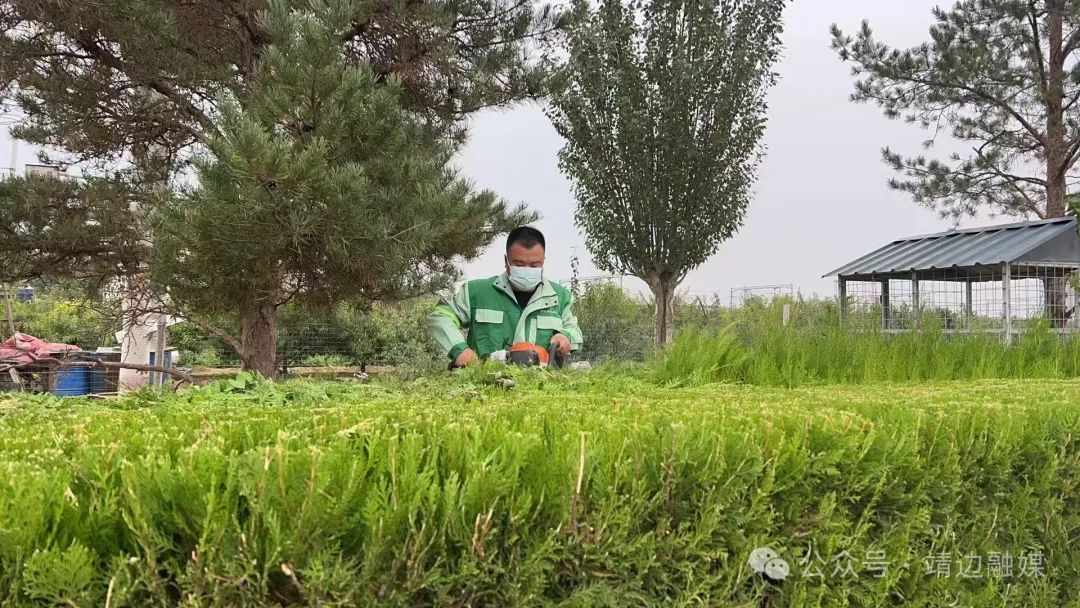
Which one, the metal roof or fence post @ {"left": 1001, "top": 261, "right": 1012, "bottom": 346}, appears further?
the metal roof

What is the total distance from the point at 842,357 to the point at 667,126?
799 cm

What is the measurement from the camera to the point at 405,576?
4.14ft

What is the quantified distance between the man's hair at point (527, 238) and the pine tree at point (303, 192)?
51cm

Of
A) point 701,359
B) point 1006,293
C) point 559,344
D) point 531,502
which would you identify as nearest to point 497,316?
point 559,344

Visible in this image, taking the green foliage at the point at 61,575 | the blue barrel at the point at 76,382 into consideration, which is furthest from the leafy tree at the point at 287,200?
the green foliage at the point at 61,575

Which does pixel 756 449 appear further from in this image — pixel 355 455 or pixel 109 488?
pixel 109 488

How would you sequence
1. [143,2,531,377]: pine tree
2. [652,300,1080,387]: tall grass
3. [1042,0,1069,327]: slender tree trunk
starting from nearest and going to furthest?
1. [652,300,1080,387]: tall grass
2. [143,2,531,377]: pine tree
3. [1042,0,1069,327]: slender tree trunk

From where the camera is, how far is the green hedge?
1177 mm

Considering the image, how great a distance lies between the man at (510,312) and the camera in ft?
17.8

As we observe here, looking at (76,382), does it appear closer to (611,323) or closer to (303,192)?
(303,192)

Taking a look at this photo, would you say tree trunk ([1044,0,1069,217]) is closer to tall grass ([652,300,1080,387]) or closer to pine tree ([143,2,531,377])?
tall grass ([652,300,1080,387])

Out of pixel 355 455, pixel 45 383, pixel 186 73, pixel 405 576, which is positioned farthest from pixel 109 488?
pixel 45 383

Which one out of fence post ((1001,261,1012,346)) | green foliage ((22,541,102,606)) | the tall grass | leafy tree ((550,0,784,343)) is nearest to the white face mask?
the tall grass

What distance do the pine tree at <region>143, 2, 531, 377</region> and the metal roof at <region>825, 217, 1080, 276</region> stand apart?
9.82 meters
